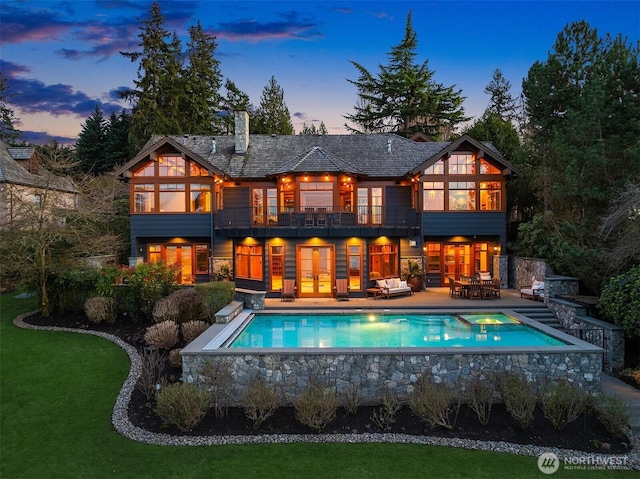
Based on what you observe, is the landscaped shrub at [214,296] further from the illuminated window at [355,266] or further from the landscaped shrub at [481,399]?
the landscaped shrub at [481,399]

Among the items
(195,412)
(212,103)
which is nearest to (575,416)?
(195,412)

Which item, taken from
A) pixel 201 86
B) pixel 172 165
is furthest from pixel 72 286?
pixel 201 86

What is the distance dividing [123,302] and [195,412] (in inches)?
294

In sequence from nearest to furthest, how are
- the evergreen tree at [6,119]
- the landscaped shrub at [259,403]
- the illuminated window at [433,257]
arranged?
the landscaped shrub at [259,403] < the illuminated window at [433,257] < the evergreen tree at [6,119]

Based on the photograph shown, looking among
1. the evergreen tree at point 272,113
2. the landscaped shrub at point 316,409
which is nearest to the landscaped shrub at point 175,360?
the landscaped shrub at point 316,409

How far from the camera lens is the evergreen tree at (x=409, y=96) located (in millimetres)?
29750

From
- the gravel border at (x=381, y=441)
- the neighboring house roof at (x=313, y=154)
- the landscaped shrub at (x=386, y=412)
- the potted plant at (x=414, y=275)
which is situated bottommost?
the gravel border at (x=381, y=441)

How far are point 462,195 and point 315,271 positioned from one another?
8.36 meters

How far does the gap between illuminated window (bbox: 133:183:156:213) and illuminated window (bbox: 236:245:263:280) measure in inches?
193

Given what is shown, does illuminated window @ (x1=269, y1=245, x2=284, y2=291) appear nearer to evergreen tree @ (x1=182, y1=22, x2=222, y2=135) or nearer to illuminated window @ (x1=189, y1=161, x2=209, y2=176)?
illuminated window @ (x1=189, y1=161, x2=209, y2=176)

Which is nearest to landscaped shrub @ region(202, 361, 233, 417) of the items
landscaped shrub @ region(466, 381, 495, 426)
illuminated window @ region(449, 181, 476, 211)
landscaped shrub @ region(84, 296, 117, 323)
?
landscaped shrub @ region(466, 381, 495, 426)

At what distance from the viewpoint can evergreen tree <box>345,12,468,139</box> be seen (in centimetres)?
2975

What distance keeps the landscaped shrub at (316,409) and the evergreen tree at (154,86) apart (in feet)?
93.1

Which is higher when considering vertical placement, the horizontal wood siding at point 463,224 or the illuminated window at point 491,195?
the illuminated window at point 491,195
